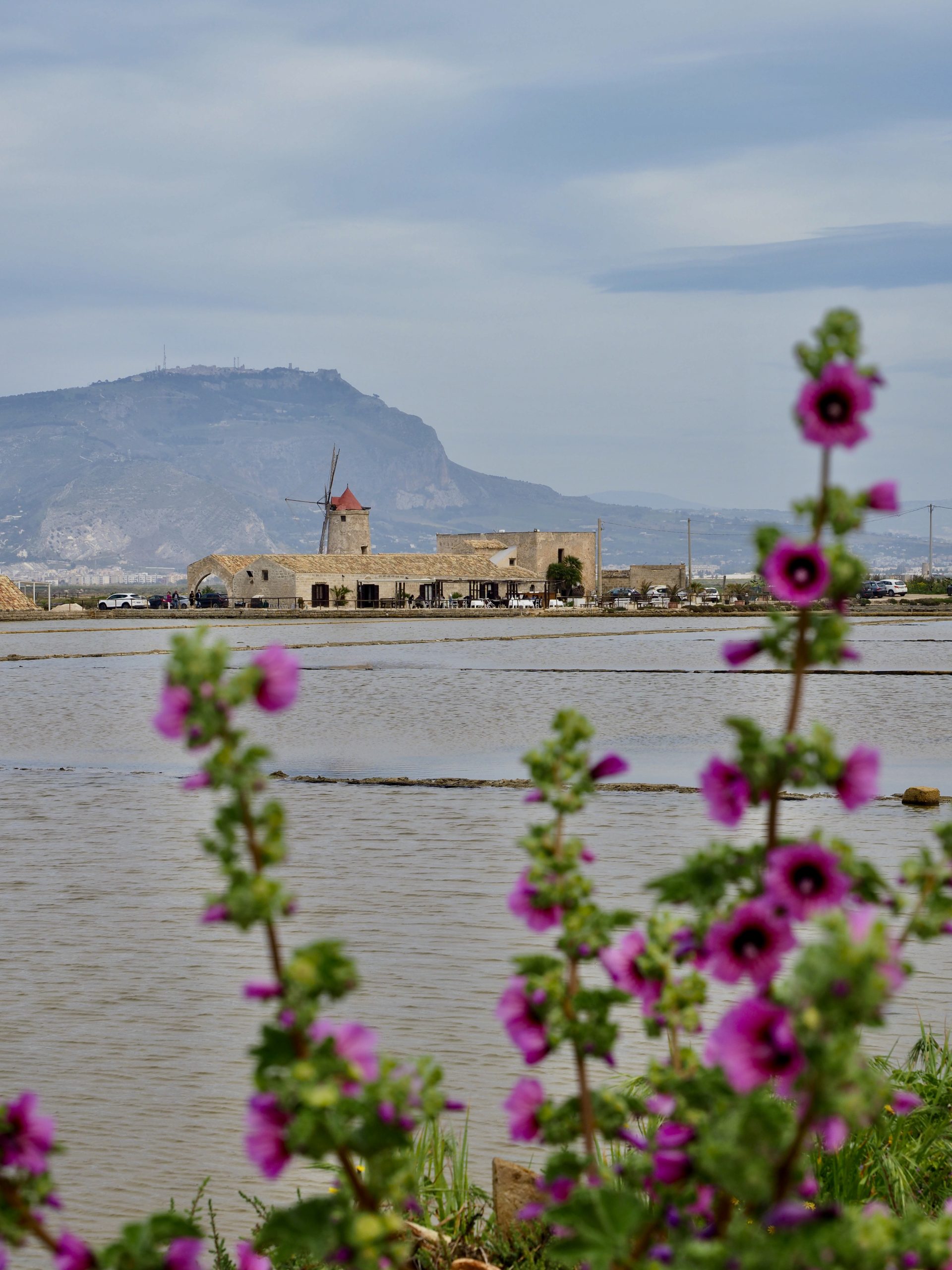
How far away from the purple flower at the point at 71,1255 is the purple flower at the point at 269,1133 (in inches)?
10.1

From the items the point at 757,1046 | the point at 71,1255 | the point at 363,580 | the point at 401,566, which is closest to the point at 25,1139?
the point at 71,1255

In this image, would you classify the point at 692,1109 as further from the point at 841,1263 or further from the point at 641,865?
the point at 641,865

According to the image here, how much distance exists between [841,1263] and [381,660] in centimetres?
3117

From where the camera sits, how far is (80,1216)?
359 cm

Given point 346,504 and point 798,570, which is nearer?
point 798,570

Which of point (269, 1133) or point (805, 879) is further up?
point (805, 879)

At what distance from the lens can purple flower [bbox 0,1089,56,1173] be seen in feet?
4.89

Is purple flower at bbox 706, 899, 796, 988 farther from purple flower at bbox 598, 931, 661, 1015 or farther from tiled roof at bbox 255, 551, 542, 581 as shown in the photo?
tiled roof at bbox 255, 551, 542, 581

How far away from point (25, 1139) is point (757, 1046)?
767 millimetres

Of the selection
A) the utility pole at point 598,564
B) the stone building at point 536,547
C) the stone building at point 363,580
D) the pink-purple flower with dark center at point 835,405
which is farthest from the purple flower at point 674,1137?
the stone building at point 536,547

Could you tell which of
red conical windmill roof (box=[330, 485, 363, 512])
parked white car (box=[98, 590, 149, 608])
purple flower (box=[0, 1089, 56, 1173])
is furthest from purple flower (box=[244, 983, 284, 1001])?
red conical windmill roof (box=[330, 485, 363, 512])

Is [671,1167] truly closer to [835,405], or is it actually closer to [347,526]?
[835,405]

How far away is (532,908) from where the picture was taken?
165 centimetres

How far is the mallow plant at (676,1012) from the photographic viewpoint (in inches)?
46.7
